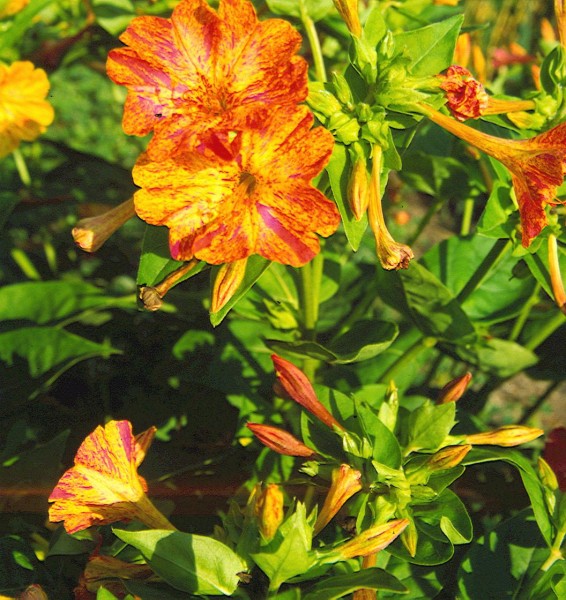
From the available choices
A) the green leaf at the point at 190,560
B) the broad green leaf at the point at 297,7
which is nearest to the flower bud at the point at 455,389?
the green leaf at the point at 190,560

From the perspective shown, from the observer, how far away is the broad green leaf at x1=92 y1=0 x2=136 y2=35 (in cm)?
142

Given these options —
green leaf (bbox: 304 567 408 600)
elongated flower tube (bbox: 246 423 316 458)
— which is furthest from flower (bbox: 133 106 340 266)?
green leaf (bbox: 304 567 408 600)

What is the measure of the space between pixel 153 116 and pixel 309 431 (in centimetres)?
47

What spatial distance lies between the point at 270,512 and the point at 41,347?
76cm

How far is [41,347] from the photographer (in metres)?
1.39

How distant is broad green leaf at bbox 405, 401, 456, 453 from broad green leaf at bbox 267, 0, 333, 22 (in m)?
0.66

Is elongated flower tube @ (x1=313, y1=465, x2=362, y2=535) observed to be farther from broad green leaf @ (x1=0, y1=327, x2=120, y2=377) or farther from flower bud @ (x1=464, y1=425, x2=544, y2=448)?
broad green leaf @ (x1=0, y1=327, x2=120, y2=377)

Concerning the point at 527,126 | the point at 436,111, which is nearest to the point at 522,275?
the point at 527,126

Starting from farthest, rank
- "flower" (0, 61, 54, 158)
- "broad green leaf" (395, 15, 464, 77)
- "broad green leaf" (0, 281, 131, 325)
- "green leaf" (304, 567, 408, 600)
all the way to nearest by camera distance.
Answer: "broad green leaf" (0, 281, 131, 325) → "flower" (0, 61, 54, 158) → "broad green leaf" (395, 15, 464, 77) → "green leaf" (304, 567, 408, 600)

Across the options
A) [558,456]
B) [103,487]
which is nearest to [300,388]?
[103,487]

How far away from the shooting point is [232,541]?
88cm

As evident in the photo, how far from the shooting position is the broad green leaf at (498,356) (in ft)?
4.55

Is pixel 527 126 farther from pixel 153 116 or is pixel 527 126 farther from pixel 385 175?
pixel 153 116

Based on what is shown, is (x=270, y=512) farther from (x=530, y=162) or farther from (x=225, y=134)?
(x=530, y=162)
